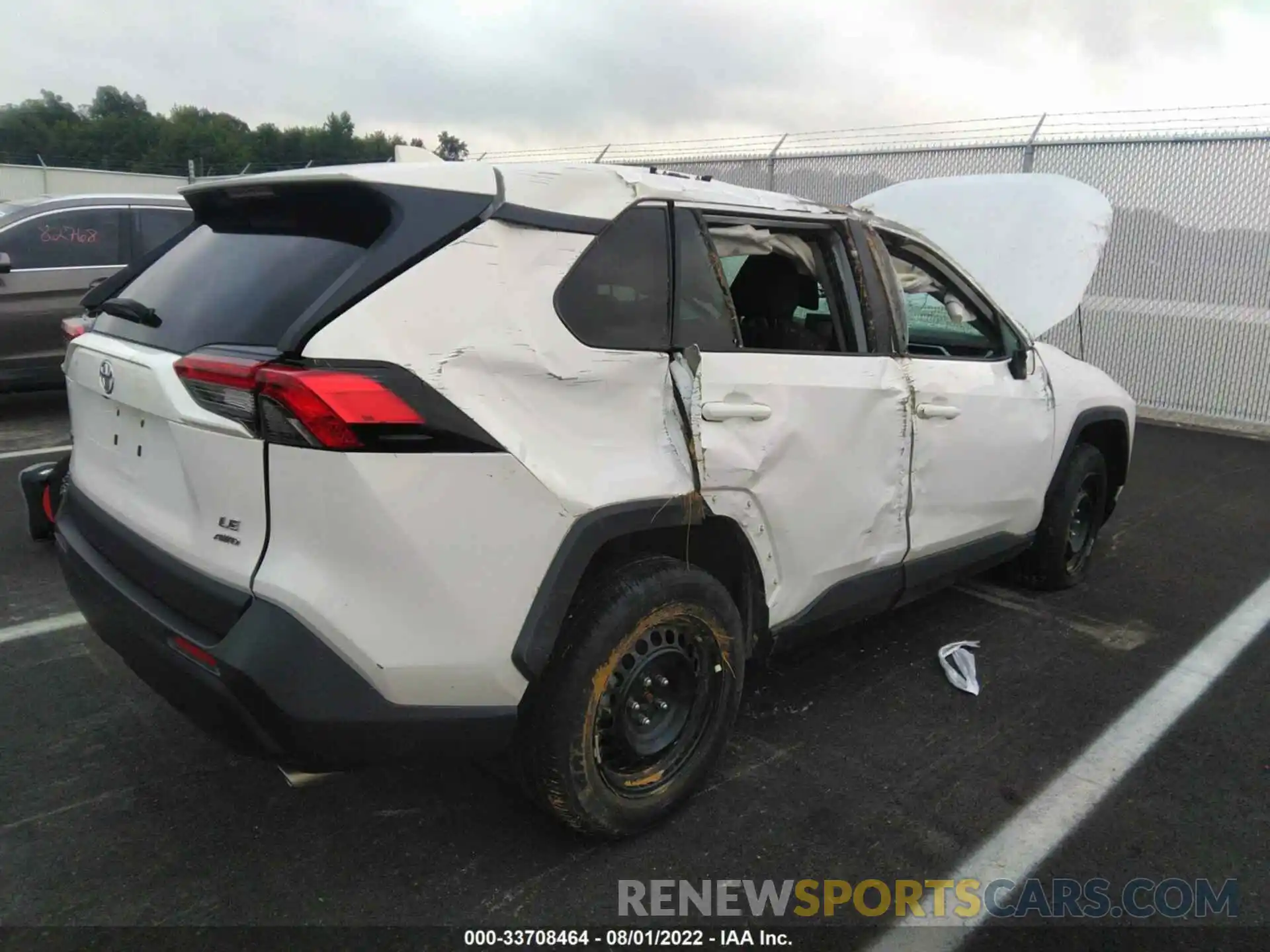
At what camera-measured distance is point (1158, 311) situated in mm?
10266

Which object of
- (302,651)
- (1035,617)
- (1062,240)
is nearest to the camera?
(302,651)

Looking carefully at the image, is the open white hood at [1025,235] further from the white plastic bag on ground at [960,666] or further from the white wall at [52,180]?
the white wall at [52,180]

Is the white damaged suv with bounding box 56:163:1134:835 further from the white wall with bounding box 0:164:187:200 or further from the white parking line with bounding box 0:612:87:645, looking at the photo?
the white wall with bounding box 0:164:187:200

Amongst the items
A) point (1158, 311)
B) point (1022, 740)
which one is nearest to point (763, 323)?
point (1022, 740)

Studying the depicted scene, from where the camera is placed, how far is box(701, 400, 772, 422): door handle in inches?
103

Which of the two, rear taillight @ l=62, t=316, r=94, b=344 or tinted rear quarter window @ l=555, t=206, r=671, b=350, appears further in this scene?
rear taillight @ l=62, t=316, r=94, b=344

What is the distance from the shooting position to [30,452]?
21.4 ft

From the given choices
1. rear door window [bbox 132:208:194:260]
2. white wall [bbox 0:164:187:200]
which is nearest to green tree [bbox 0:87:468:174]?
white wall [bbox 0:164:187:200]

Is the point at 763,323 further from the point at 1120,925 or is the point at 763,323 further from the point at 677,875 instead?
the point at 1120,925

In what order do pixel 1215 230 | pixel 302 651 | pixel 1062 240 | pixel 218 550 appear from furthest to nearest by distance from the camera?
pixel 1215 230 → pixel 1062 240 → pixel 218 550 → pixel 302 651

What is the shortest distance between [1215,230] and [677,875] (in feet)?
33.7

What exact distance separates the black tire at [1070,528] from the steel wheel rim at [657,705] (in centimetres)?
246

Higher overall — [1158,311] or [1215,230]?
[1215,230]

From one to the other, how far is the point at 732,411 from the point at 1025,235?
3735 millimetres
